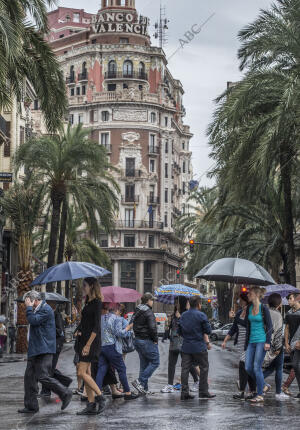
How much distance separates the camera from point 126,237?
100125mm

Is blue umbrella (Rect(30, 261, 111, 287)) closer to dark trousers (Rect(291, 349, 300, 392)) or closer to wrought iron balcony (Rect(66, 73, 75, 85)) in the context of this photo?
dark trousers (Rect(291, 349, 300, 392))

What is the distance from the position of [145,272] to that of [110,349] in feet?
287

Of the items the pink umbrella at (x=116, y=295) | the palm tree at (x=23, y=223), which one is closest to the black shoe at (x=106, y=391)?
the pink umbrella at (x=116, y=295)

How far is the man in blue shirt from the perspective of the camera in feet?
45.5

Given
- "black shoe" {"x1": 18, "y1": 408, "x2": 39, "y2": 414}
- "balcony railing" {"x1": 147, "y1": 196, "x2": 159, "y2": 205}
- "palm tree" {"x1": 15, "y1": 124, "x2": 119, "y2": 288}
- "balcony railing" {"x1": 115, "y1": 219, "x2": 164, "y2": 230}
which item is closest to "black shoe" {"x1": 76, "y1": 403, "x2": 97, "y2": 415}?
"black shoe" {"x1": 18, "y1": 408, "x2": 39, "y2": 414}

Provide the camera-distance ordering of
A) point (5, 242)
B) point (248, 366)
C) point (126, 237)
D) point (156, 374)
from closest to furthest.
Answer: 1. point (248, 366)
2. point (156, 374)
3. point (5, 242)
4. point (126, 237)

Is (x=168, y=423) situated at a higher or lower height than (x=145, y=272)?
lower

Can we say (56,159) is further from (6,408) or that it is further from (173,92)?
(173,92)

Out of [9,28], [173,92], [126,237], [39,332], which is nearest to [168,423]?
[39,332]

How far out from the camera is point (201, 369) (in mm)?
13875

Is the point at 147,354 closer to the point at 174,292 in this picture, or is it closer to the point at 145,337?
the point at 145,337

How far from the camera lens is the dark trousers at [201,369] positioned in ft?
45.2

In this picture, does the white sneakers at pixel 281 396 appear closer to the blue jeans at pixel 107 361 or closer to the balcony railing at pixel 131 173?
the blue jeans at pixel 107 361

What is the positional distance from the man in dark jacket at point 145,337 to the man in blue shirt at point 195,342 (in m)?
0.59
